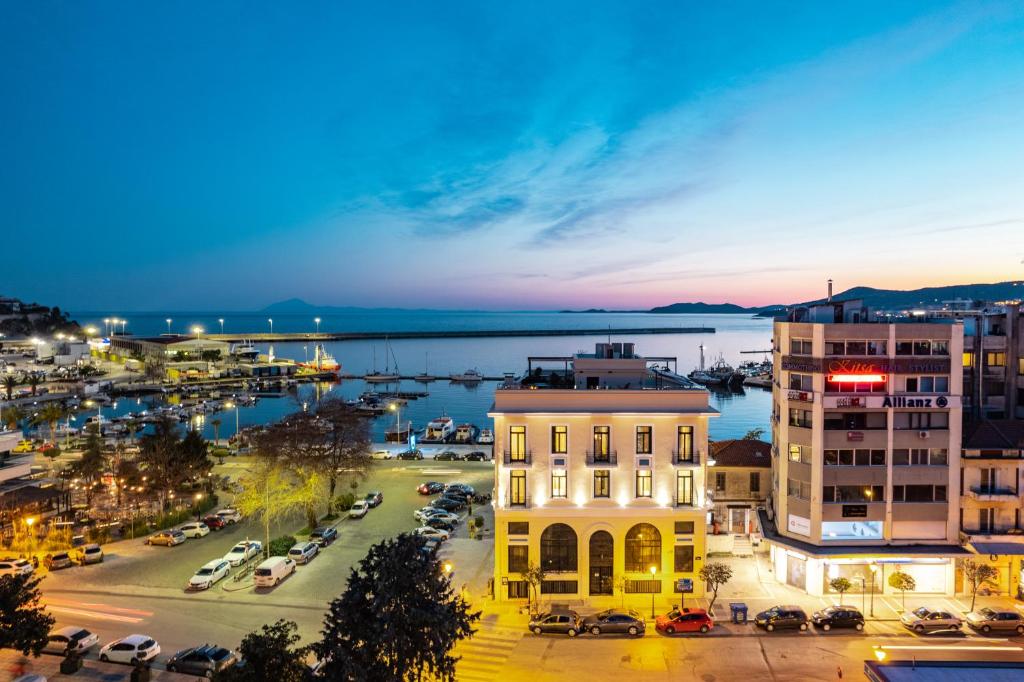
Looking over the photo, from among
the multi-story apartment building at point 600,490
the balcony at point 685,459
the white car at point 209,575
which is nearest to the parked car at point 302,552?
the white car at point 209,575


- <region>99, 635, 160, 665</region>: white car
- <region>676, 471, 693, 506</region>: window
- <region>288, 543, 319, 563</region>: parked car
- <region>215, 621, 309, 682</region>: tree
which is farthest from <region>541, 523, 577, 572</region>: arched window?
<region>99, 635, 160, 665</region>: white car

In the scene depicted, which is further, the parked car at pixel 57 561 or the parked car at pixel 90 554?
the parked car at pixel 90 554

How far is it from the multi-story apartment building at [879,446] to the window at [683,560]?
18.3ft

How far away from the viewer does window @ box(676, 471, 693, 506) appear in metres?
29.1

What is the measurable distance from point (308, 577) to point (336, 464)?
1309 cm

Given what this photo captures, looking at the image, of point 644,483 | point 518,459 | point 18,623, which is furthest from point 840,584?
point 18,623

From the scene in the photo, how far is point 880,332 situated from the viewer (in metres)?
30.8

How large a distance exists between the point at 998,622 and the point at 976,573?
2.20 m

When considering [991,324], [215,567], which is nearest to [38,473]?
[215,567]

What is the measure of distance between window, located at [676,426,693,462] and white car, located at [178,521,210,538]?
2986 centimetres

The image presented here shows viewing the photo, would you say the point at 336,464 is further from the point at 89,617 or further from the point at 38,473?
the point at 38,473

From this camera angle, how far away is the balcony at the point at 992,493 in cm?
3014

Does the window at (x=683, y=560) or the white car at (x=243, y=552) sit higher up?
the window at (x=683, y=560)

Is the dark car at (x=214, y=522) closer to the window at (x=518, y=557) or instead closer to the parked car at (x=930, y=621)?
the window at (x=518, y=557)
